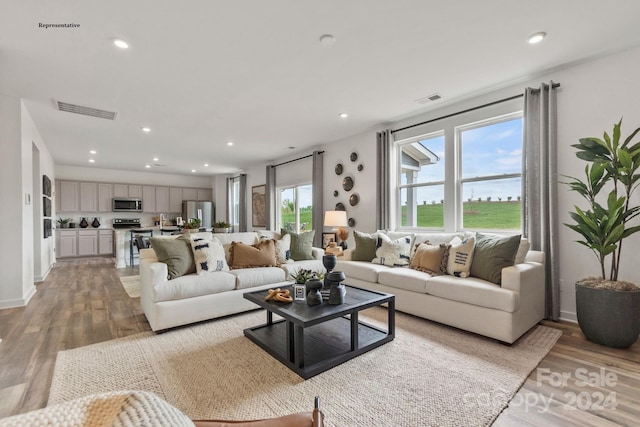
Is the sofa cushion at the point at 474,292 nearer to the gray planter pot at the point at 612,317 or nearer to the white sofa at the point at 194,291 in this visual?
the gray planter pot at the point at 612,317

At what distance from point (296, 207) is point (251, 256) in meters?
3.60

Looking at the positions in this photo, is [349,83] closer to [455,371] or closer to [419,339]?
[419,339]

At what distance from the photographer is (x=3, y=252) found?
3680mm

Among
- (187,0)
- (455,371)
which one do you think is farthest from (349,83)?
(455,371)

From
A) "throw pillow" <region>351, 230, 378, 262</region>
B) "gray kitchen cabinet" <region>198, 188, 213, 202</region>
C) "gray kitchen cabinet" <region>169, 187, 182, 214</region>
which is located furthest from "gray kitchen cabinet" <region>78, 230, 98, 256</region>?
"throw pillow" <region>351, 230, 378, 262</region>

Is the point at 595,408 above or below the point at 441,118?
below

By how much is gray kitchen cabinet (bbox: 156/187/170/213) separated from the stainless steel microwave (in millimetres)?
515

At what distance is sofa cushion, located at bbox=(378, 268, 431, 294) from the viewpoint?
3.16m

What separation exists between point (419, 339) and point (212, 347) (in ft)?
5.92

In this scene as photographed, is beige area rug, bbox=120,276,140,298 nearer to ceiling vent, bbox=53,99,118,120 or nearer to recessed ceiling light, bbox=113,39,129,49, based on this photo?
ceiling vent, bbox=53,99,118,120

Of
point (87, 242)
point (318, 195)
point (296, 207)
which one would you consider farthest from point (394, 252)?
point (87, 242)

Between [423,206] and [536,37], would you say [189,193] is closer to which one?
[423,206]

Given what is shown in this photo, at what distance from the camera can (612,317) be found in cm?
246

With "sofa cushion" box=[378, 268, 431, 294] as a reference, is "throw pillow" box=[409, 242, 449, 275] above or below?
above
